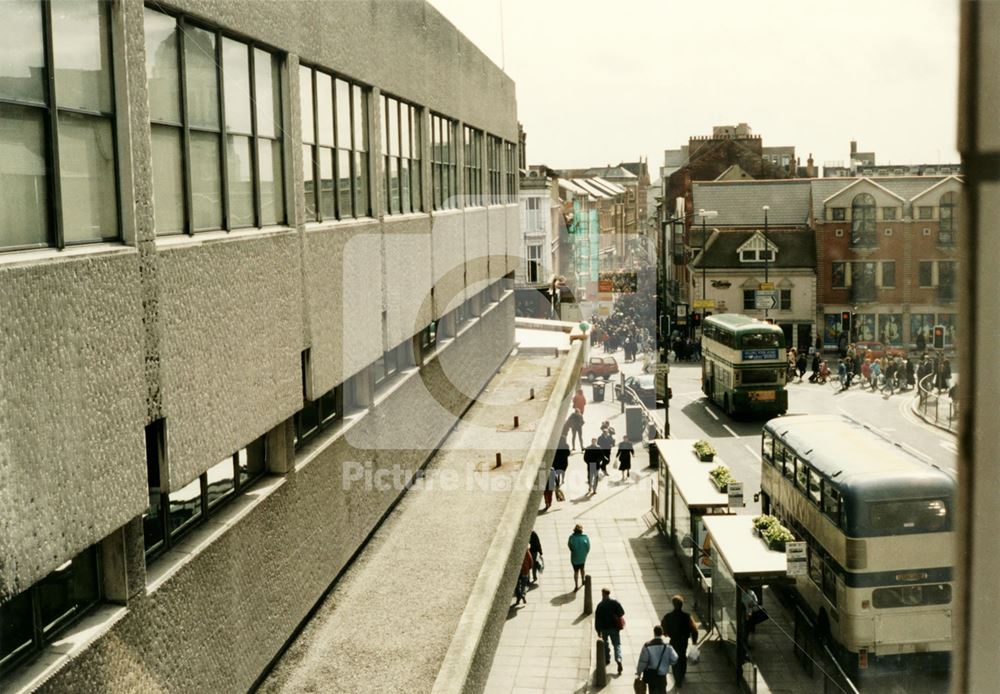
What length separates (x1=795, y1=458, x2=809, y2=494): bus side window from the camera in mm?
17000

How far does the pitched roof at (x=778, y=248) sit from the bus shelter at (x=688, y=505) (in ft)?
113

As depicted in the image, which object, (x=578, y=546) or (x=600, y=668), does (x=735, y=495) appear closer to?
(x=578, y=546)

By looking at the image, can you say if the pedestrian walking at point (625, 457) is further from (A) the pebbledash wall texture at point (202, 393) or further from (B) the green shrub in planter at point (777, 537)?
(A) the pebbledash wall texture at point (202, 393)

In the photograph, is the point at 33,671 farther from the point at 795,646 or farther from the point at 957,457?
the point at 795,646

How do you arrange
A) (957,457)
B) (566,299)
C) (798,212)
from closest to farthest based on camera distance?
1. (957,457)
2. (798,212)
3. (566,299)

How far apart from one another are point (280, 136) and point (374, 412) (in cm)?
485

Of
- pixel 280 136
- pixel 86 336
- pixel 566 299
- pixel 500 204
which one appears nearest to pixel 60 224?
pixel 86 336

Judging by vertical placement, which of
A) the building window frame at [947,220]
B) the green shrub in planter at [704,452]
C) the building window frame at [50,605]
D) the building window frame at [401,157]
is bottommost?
the green shrub in planter at [704,452]

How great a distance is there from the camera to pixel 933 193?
180cm

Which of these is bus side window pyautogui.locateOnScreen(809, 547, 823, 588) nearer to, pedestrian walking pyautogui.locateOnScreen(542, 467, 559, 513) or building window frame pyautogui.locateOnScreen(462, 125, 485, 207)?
pedestrian walking pyautogui.locateOnScreen(542, 467, 559, 513)

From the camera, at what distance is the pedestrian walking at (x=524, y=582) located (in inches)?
717

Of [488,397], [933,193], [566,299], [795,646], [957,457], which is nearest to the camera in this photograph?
[957,457]

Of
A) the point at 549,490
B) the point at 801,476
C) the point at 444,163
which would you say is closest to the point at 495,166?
the point at 444,163

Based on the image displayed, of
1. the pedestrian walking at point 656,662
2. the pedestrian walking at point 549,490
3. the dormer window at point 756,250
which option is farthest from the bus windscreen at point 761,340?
the dormer window at point 756,250
